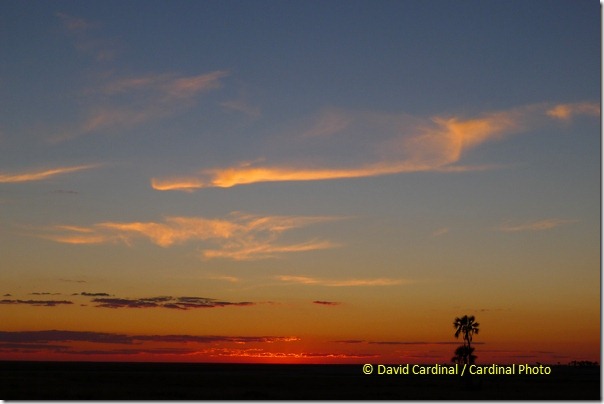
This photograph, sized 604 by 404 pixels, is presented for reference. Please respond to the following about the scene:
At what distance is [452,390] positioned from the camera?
60.5 m

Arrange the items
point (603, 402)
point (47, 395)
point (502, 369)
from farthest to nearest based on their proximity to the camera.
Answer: point (502, 369), point (47, 395), point (603, 402)

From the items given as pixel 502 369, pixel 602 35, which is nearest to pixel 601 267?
pixel 602 35

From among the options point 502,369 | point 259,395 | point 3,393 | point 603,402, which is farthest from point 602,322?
point 502,369

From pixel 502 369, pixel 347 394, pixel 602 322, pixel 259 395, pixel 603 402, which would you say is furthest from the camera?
pixel 502 369

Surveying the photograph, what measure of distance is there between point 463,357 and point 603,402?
1244 inches

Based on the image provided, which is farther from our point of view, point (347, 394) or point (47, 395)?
point (347, 394)

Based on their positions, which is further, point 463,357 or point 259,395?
point 463,357

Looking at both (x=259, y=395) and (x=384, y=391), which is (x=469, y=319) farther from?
(x=259, y=395)

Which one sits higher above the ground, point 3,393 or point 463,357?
point 463,357

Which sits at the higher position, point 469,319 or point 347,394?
point 469,319

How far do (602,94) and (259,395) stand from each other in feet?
109

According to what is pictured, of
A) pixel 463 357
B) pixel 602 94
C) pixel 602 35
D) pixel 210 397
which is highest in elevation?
pixel 602 35

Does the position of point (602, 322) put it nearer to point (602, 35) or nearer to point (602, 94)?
point (602, 94)

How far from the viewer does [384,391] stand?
6078 centimetres
